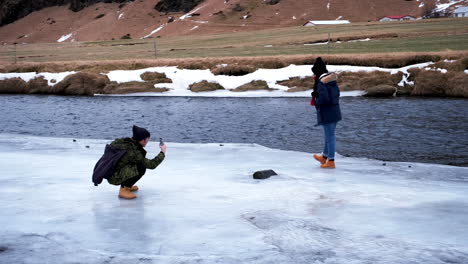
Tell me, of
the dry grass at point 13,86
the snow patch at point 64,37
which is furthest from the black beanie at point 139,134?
the snow patch at point 64,37

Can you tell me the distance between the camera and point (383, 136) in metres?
15.9

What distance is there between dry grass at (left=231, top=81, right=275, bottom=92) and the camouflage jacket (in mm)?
21516

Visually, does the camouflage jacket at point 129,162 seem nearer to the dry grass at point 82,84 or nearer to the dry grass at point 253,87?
the dry grass at point 253,87

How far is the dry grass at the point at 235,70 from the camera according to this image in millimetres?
31609

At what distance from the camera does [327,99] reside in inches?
394

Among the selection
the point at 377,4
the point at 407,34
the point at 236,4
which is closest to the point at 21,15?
the point at 236,4

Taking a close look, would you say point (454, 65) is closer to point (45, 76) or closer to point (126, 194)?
point (45, 76)

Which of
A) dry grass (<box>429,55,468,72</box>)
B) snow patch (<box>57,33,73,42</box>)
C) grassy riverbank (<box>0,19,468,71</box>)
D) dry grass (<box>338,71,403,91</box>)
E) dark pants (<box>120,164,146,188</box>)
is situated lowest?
dark pants (<box>120,164,146,188</box>)

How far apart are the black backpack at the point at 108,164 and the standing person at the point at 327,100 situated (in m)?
3.88

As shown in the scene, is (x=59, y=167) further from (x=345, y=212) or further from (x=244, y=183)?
(x=345, y=212)

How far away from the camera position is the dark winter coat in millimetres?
9953

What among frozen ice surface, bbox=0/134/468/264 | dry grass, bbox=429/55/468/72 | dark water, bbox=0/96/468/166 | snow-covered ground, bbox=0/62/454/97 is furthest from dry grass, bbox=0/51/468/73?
frozen ice surface, bbox=0/134/468/264

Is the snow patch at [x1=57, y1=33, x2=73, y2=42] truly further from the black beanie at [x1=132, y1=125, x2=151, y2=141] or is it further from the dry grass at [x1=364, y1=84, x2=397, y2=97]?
the black beanie at [x1=132, y1=125, x2=151, y2=141]

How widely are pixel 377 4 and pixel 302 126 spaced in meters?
117
